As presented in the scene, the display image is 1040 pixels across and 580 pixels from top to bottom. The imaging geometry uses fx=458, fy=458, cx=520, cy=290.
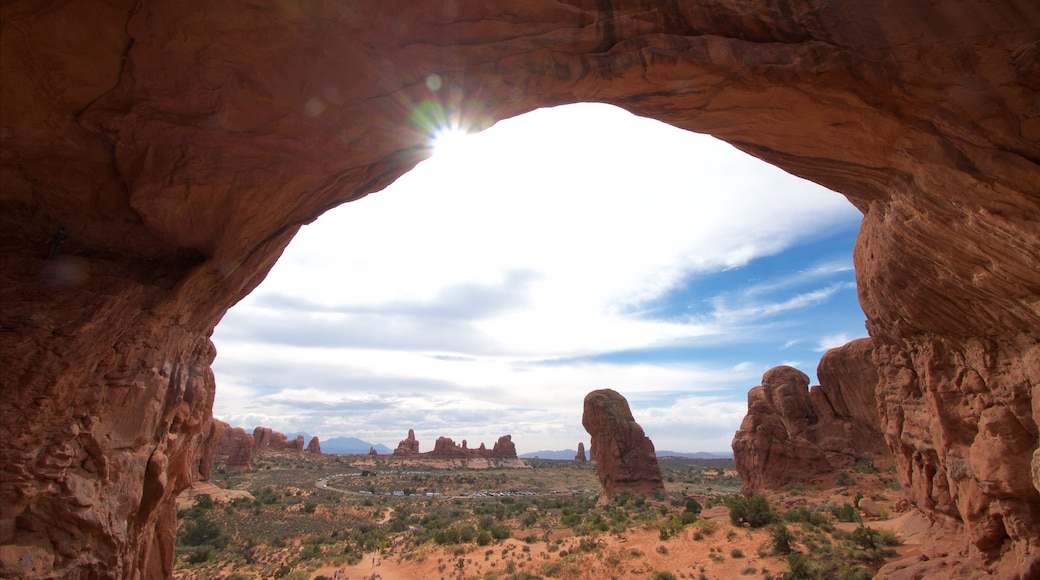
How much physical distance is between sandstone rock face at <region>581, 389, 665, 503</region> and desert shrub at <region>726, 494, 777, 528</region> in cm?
1878

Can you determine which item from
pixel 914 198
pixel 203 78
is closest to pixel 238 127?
pixel 203 78

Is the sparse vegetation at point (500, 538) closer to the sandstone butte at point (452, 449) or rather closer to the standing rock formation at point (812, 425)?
the standing rock formation at point (812, 425)

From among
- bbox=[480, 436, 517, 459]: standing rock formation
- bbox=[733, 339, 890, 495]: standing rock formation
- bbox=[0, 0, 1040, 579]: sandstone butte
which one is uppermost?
bbox=[0, 0, 1040, 579]: sandstone butte

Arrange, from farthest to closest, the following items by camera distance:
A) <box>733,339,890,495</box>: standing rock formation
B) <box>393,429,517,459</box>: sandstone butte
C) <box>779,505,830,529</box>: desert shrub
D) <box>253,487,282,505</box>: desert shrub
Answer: <box>393,429,517,459</box>: sandstone butte → <box>253,487,282,505</box>: desert shrub → <box>733,339,890,495</box>: standing rock formation → <box>779,505,830,529</box>: desert shrub

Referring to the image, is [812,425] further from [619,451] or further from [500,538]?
[500,538]

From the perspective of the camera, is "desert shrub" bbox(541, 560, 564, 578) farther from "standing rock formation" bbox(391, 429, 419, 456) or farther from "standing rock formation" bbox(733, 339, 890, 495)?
"standing rock formation" bbox(391, 429, 419, 456)

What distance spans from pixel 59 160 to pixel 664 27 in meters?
9.01

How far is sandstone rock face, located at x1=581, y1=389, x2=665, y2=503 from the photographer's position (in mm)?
40500

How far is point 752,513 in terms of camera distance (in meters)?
21.5

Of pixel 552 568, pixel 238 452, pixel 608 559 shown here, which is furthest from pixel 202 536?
pixel 238 452

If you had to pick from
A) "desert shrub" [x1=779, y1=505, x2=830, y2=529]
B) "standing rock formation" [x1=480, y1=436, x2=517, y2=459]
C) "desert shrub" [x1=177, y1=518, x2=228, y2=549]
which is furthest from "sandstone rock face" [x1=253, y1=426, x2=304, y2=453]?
"desert shrub" [x1=779, y1=505, x2=830, y2=529]

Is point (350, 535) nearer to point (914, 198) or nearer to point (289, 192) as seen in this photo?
point (289, 192)

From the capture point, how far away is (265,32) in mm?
5824

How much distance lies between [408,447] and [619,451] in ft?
253
